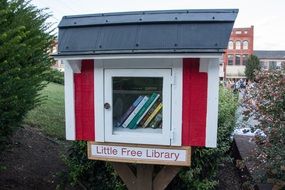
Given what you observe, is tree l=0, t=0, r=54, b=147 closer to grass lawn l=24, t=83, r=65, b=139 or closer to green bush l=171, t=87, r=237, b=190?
grass lawn l=24, t=83, r=65, b=139

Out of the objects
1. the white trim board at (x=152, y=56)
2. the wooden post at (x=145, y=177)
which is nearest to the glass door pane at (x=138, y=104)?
the white trim board at (x=152, y=56)

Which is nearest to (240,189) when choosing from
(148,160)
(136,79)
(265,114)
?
(265,114)

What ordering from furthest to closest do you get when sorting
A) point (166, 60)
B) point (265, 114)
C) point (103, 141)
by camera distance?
point (265, 114), point (103, 141), point (166, 60)

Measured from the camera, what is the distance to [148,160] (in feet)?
11.9

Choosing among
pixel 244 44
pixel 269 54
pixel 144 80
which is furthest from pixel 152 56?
pixel 269 54

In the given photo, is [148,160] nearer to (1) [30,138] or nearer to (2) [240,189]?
(2) [240,189]

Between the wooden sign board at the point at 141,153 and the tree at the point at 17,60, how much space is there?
923 millimetres

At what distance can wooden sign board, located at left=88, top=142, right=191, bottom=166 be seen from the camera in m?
3.58

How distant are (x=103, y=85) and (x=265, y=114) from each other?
74.6 inches

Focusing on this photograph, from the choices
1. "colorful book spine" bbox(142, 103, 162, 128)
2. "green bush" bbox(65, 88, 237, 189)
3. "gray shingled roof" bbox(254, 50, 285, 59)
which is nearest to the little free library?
"colorful book spine" bbox(142, 103, 162, 128)

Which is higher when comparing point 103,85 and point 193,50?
point 193,50

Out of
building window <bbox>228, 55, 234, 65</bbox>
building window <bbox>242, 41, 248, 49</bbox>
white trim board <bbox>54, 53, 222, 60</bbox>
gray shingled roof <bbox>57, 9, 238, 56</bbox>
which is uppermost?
building window <bbox>242, 41, 248, 49</bbox>

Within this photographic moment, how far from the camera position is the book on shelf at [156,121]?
3693 millimetres


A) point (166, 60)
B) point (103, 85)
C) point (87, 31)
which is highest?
point (87, 31)
